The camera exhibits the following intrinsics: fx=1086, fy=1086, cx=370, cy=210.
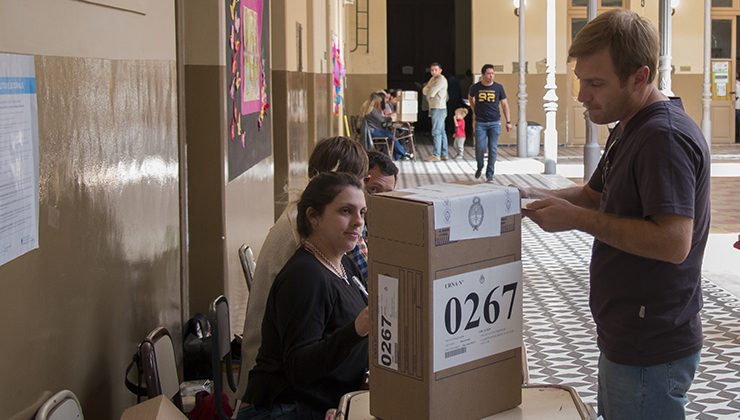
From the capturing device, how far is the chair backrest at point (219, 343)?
157 inches

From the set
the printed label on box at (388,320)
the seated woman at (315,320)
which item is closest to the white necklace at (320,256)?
the seated woman at (315,320)

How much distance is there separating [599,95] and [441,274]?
2.38 ft

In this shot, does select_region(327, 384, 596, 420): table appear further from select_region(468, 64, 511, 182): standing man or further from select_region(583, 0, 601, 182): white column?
select_region(468, 64, 511, 182): standing man

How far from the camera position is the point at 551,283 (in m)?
8.73

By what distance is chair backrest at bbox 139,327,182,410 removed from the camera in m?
3.50

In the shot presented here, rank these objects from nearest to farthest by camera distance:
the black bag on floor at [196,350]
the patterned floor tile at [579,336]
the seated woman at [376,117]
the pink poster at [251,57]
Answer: the black bag on floor at [196,350]
the patterned floor tile at [579,336]
the pink poster at [251,57]
the seated woman at [376,117]

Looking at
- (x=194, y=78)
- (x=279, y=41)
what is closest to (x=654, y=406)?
(x=194, y=78)

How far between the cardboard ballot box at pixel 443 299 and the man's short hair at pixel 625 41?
0.44m

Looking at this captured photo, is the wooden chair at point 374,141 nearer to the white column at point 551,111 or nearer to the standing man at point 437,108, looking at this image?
the standing man at point 437,108

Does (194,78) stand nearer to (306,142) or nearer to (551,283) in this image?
(551,283)

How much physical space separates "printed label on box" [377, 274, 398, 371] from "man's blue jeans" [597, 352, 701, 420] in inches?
25.9

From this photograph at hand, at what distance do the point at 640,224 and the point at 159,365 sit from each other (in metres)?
1.93

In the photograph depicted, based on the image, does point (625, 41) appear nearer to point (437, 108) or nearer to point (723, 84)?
point (437, 108)

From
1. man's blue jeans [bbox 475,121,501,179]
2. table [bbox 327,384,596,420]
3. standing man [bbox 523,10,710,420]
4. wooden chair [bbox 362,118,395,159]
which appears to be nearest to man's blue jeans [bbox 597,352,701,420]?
standing man [bbox 523,10,710,420]
